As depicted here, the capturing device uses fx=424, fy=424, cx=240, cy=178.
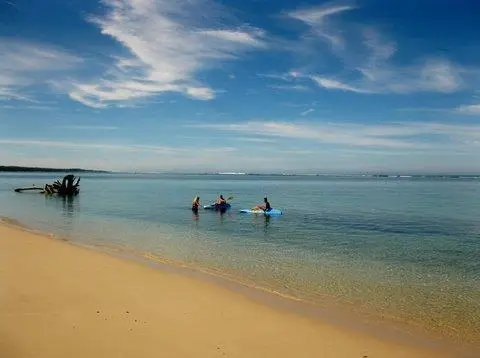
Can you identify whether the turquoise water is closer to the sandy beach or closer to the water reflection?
the water reflection

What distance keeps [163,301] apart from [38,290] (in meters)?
3.23

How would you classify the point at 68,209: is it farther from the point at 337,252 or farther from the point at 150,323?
the point at 150,323

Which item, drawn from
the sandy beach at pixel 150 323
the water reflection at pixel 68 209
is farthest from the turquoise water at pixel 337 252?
the sandy beach at pixel 150 323

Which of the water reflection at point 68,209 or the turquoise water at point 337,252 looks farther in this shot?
the water reflection at point 68,209

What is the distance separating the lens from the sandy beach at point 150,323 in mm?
7434

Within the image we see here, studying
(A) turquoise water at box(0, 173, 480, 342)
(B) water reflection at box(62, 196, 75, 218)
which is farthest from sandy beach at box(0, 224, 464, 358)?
(B) water reflection at box(62, 196, 75, 218)

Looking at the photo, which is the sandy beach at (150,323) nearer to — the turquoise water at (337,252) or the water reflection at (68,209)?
the turquoise water at (337,252)

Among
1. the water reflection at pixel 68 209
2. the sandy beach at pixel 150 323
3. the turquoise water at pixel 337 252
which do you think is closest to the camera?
the sandy beach at pixel 150 323

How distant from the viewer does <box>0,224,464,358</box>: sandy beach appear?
293 inches

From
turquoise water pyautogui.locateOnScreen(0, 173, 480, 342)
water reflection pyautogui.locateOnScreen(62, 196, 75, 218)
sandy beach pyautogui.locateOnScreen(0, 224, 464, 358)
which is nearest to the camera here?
sandy beach pyautogui.locateOnScreen(0, 224, 464, 358)

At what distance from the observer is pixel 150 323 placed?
860cm

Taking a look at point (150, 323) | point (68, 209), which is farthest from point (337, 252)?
point (68, 209)

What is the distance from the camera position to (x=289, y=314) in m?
9.80

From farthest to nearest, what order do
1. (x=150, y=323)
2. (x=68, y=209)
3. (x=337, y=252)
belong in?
(x=68, y=209) → (x=337, y=252) → (x=150, y=323)
